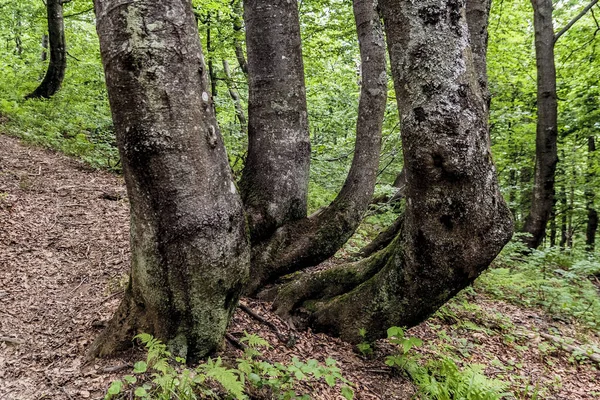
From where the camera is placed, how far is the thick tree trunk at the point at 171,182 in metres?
2.11

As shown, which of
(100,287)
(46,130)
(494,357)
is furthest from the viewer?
(46,130)

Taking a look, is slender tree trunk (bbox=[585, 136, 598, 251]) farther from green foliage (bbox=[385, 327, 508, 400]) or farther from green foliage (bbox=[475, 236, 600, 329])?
green foliage (bbox=[385, 327, 508, 400])

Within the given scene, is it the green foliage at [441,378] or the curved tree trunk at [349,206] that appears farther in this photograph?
the curved tree trunk at [349,206]

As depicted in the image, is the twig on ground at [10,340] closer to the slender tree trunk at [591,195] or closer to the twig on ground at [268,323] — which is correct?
the twig on ground at [268,323]

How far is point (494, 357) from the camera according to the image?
4.18 m

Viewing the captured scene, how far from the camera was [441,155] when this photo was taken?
2475mm

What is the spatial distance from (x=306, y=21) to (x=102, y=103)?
5959 mm

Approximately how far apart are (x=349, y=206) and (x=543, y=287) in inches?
159

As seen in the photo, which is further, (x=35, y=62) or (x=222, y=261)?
(x=35, y=62)

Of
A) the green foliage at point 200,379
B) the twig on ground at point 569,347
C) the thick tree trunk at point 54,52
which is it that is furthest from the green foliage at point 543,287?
the thick tree trunk at point 54,52

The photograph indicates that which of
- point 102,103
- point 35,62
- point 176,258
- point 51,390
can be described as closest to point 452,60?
point 176,258

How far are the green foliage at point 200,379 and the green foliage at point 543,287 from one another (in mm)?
4726

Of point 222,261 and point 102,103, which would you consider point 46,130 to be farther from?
point 222,261

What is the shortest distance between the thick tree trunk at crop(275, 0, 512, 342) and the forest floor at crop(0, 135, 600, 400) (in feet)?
3.73
